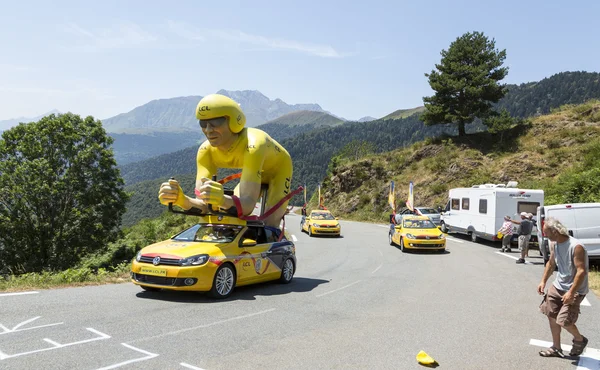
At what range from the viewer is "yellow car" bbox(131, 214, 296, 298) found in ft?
28.0

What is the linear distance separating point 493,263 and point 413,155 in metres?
35.4

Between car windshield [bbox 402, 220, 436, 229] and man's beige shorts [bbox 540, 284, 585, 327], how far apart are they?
561 inches

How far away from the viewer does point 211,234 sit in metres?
9.84

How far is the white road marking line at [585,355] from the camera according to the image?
5520 millimetres

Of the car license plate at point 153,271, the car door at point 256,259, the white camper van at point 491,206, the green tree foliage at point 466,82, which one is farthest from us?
the green tree foliage at point 466,82

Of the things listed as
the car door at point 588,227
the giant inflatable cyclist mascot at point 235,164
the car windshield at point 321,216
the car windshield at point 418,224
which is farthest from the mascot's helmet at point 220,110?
the car windshield at point 321,216

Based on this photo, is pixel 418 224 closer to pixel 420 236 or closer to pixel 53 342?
pixel 420 236

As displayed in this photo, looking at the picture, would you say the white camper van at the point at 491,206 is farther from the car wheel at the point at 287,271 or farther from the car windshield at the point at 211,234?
the car windshield at the point at 211,234

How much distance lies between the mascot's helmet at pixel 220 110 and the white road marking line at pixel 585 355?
7.20m

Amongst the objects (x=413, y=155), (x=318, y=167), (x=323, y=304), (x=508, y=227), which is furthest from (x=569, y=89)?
(x=323, y=304)

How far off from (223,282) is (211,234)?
123cm

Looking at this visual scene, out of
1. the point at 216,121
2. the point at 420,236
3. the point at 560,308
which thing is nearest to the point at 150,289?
the point at 216,121

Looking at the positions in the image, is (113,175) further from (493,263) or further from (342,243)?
(493,263)

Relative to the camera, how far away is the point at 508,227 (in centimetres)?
1942
